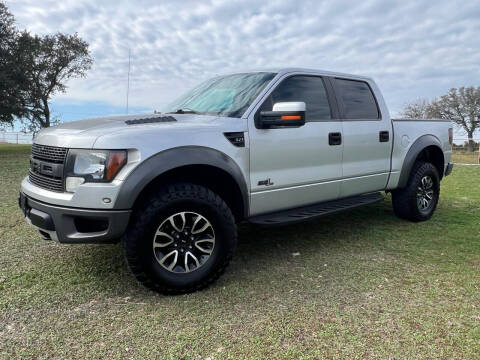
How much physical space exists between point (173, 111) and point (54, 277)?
6.30ft

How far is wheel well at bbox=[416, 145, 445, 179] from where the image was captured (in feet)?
17.3

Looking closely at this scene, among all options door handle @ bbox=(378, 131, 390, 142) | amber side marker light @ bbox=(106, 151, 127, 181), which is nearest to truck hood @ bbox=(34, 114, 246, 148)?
amber side marker light @ bbox=(106, 151, 127, 181)

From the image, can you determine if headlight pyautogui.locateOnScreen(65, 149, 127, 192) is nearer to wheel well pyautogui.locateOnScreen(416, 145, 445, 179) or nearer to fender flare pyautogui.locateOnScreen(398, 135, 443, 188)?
fender flare pyautogui.locateOnScreen(398, 135, 443, 188)

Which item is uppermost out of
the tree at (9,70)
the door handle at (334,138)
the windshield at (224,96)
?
the tree at (9,70)

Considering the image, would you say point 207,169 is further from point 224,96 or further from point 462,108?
point 462,108

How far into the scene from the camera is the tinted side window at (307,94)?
144 inches

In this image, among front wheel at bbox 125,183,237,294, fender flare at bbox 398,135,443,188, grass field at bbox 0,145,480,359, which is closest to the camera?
grass field at bbox 0,145,480,359

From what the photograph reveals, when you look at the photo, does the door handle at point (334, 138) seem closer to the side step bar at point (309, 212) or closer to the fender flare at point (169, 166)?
the side step bar at point (309, 212)

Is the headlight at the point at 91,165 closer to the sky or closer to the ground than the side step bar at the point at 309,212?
closer to the sky

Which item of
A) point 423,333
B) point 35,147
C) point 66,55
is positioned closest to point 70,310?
point 35,147

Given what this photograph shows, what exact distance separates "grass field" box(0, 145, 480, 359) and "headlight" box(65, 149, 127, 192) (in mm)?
916

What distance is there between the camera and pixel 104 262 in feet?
11.7

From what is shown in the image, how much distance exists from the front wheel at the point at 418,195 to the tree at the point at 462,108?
34444mm

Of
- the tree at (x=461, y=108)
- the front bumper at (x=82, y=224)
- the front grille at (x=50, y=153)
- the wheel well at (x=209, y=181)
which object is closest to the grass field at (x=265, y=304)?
the front bumper at (x=82, y=224)
